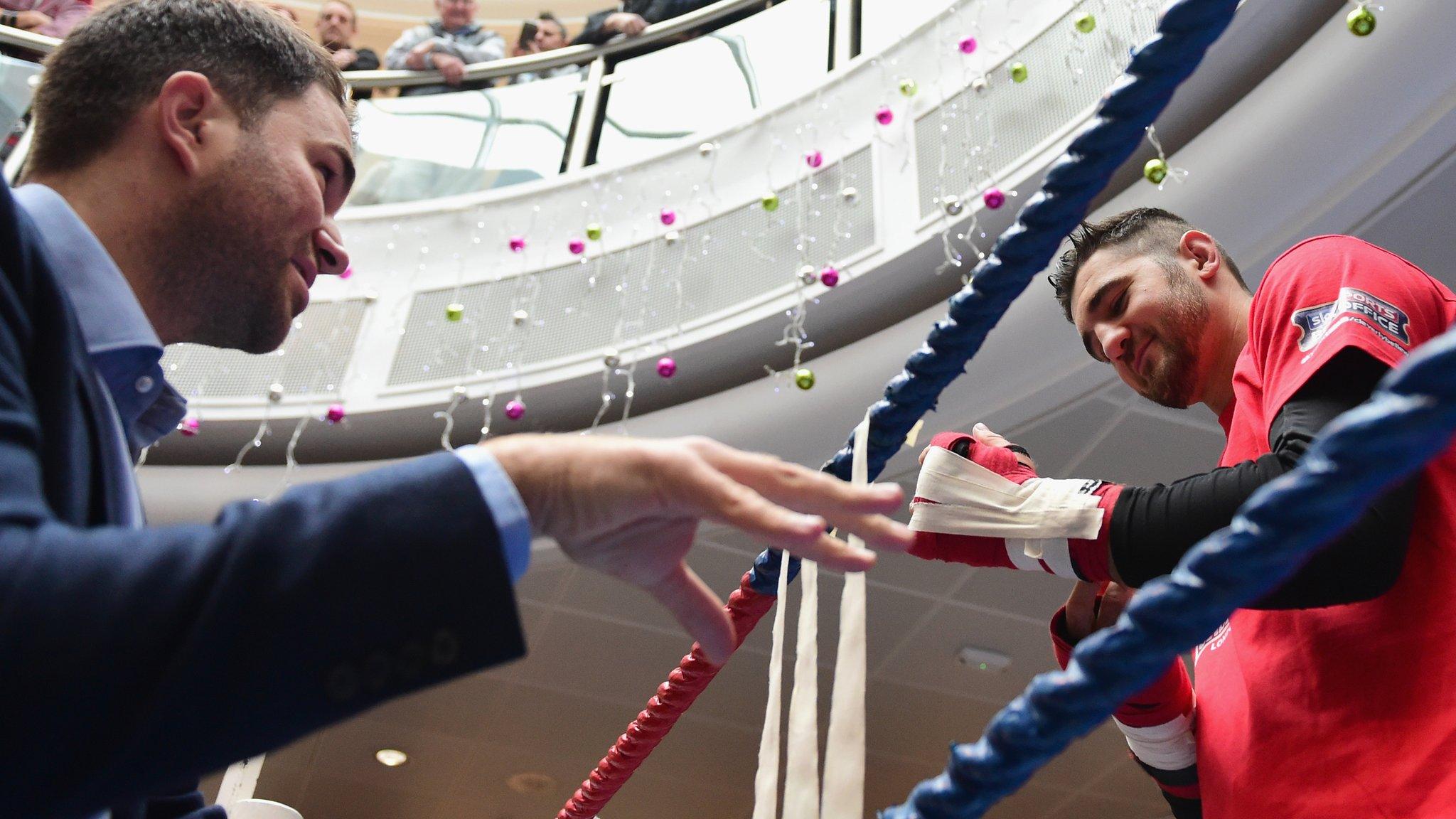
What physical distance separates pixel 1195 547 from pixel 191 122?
844 mm

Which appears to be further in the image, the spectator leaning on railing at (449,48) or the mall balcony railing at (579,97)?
the spectator leaning on railing at (449,48)

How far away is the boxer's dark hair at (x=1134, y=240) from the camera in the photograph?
5.54 feet

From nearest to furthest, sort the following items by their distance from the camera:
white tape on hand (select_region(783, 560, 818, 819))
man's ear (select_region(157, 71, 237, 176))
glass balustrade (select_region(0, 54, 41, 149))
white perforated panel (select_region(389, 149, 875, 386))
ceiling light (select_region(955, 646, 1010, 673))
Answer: white tape on hand (select_region(783, 560, 818, 819)) < man's ear (select_region(157, 71, 237, 176)) < white perforated panel (select_region(389, 149, 875, 386)) < ceiling light (select_region(955, 646, 1010, 673)) < glass balustrade (select_region(0, 54, 41, 149))

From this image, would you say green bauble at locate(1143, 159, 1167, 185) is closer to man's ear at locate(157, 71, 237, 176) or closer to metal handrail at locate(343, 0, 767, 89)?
man's ear at locate(157, 71, 237, 176)

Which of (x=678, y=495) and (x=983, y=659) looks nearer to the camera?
(x=678, y=495)

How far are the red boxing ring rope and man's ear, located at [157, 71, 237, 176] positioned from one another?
565mm

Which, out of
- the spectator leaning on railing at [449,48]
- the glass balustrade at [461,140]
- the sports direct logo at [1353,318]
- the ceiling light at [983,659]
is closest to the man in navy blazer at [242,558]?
the sports direct logo at [1353,318]

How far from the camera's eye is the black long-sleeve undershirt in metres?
0.95

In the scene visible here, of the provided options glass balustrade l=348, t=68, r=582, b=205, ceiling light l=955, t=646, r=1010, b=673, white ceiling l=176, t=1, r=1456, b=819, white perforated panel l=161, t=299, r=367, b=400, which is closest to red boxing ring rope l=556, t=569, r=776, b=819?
Answer: white ceiling l=176, t=1, r=1456, b=819

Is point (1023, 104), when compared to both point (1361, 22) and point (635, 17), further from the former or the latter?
point (635, 17)

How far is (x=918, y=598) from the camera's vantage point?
4.20m

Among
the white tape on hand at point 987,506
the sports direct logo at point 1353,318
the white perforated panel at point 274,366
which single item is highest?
the sports direct logo at point 1353,318

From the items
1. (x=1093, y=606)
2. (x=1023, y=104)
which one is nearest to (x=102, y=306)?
(x=1093, y=606)

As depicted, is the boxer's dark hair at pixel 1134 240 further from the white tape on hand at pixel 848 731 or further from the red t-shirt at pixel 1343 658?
the white tape on hand at pixel 848 731
